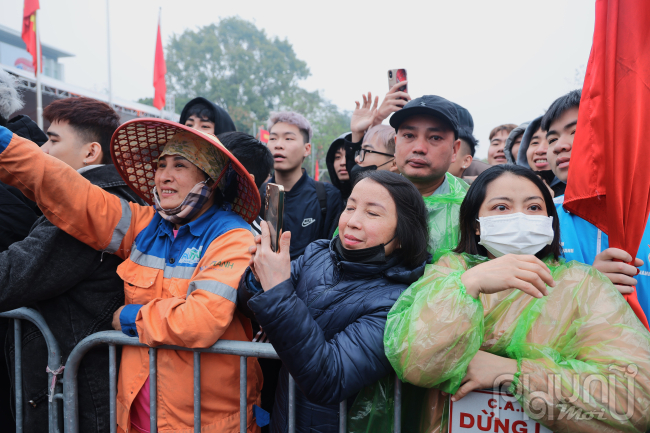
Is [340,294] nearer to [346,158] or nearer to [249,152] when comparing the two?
[249,152]

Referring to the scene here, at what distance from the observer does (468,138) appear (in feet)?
10.6

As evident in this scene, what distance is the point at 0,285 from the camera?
182cm

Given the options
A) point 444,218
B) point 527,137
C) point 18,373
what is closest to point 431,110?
point 444,218

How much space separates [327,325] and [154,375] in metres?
0.85

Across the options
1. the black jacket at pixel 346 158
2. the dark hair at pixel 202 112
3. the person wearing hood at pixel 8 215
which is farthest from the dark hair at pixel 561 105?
the person wearing hood at pixel 8 215

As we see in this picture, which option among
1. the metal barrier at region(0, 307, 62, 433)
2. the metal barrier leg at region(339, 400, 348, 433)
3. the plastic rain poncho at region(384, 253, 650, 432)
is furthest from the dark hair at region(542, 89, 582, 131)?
the metal barrier at region(0, 307, 62, 433)

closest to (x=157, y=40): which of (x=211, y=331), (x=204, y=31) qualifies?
(x=211, y=331)

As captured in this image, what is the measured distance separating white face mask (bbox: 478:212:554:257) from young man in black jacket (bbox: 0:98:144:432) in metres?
1.80

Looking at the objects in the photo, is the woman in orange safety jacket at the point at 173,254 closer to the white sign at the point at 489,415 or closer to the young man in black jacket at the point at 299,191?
the white sign at the point at 489,415

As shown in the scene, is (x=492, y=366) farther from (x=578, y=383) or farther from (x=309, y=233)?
(x=309, y=233)

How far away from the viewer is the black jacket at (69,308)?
6.23 feet

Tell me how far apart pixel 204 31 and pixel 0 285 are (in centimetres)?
5113

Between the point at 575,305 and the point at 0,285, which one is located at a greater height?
the point at 575,305

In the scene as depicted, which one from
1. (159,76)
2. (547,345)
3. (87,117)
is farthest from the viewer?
(159,76)
